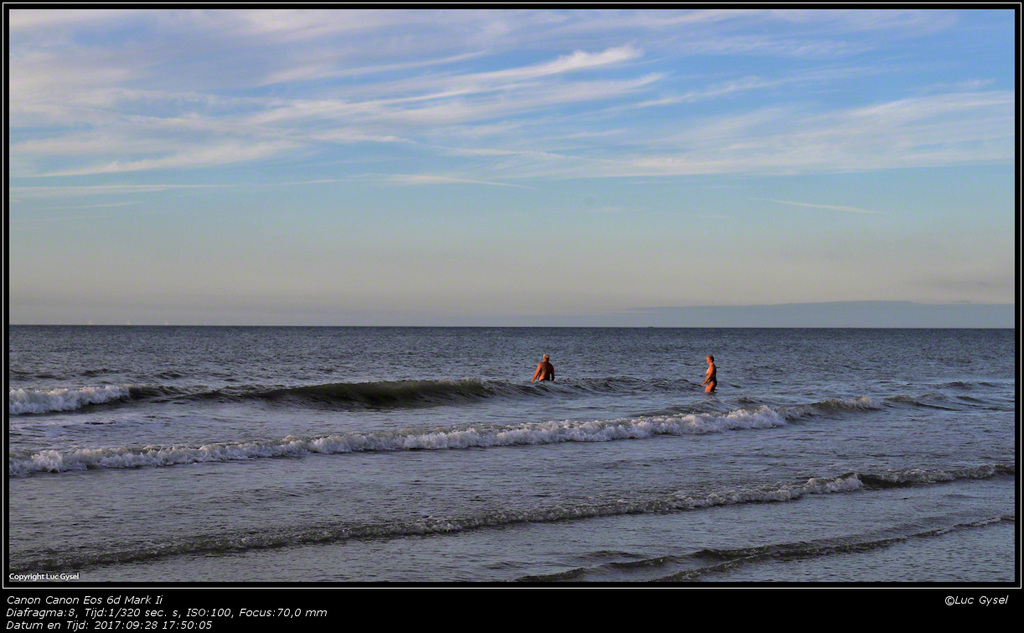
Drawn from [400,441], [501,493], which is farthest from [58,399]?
[501,493]

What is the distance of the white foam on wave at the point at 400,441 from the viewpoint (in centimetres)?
1216

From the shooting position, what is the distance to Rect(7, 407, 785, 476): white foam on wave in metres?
12.2

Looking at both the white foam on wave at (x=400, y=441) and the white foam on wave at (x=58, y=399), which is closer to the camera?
the white foam on wave at (x=400, y=441)

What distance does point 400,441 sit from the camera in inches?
589

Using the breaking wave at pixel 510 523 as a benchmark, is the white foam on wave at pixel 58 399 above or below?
above

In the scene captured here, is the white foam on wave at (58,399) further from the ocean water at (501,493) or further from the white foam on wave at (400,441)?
the white foam on wave at (400,441)

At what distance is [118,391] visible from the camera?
75.3ft

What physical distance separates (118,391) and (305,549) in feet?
57.8

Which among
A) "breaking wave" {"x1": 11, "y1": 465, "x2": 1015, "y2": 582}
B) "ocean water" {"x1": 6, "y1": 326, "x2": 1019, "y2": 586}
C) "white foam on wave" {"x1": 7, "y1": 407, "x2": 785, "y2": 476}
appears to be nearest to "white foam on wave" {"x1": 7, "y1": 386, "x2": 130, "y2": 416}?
"ocean water" {"x1": 6, "y1": 326, "x2": 1019, "y2": 586}

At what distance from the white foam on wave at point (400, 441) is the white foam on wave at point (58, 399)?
341 inches

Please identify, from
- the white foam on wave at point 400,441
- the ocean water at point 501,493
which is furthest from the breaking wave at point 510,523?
the white foam on wave at point 400,441

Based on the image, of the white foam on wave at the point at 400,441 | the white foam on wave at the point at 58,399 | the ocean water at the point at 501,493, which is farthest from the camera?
the white foam on wave at the point at 58,399

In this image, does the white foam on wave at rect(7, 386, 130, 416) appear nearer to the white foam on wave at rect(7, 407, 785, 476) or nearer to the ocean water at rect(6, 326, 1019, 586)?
the ocean water at rect(6, 326, 1019, 586)
